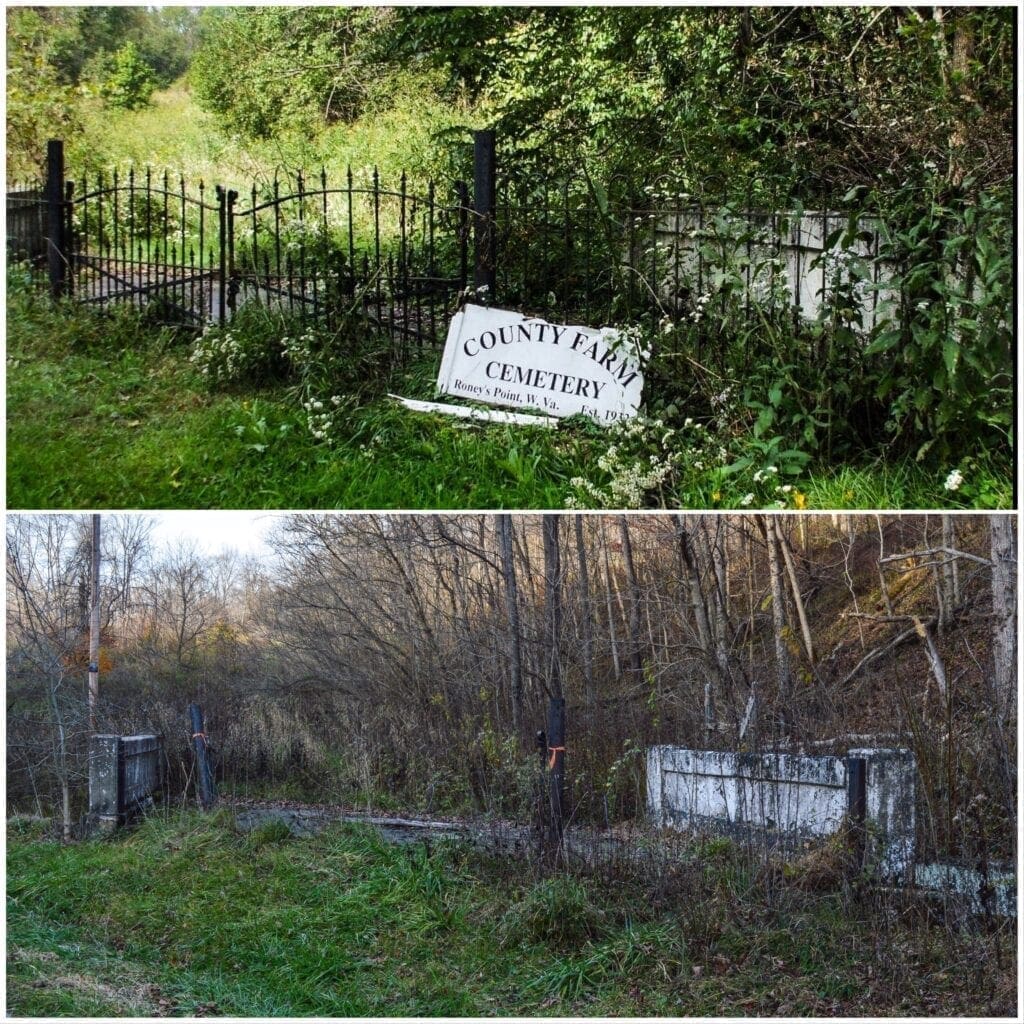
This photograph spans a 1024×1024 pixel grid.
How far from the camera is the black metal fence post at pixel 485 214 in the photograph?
19.8 feet

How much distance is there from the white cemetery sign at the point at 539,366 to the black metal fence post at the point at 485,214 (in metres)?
0.33

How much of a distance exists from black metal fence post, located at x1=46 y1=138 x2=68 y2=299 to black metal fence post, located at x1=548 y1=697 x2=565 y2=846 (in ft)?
14.1

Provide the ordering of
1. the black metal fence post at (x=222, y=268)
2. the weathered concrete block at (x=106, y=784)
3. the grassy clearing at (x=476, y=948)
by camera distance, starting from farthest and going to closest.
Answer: the weathered concrete block at (x=106, y=784)
the black metal fence post at (x=222, y=268)
the grassy clearing at (x=476, y=948)

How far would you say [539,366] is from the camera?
5.76m

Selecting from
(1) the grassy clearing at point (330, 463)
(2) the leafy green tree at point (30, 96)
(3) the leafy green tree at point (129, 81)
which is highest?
(3) the leafy green tree at point (129, 81)

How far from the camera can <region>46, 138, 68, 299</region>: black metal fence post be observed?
22.3 ft

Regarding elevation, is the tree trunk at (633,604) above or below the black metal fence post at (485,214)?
below

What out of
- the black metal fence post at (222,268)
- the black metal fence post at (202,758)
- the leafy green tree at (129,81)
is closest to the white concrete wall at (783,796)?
the black metal fence post at (202,758)

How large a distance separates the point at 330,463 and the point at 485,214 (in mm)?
1828

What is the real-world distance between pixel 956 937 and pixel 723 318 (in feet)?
10.5

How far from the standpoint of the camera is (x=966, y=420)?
507 cm

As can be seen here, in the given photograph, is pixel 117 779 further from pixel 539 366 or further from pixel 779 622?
pixel 779 622

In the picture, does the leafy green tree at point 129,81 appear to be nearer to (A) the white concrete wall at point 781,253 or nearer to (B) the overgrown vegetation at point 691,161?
(B) the overgrown vegetation at point 691,161

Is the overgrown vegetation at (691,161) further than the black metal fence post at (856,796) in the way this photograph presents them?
Yes
